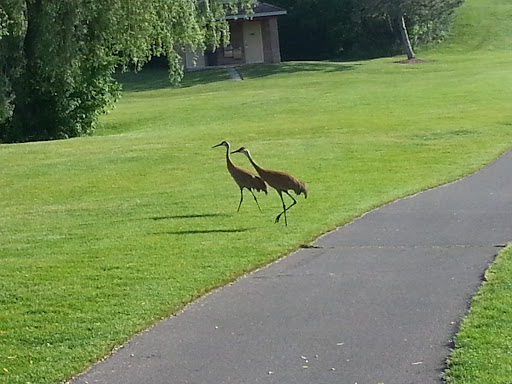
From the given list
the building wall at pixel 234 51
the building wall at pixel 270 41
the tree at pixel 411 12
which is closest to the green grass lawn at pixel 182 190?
the tree at pixel 411 12

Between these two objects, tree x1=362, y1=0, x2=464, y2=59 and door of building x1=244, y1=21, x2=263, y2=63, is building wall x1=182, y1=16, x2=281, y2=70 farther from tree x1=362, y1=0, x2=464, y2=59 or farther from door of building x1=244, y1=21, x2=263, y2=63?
tree x1=362, y1=0, x2=464, y2=59

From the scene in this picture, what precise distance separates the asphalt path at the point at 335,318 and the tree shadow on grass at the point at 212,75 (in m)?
36.5

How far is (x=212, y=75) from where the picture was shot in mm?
50219

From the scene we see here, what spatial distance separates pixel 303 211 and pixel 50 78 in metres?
14.8

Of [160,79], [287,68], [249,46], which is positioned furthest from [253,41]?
[160,79]

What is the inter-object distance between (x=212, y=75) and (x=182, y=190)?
115 feet

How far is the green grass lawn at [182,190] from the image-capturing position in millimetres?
8281

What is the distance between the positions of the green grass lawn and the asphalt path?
371 mm

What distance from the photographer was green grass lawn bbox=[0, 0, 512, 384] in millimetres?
8281

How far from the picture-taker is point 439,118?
88.2 ft

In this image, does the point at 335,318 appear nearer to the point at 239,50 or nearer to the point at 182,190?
the point at 182,190

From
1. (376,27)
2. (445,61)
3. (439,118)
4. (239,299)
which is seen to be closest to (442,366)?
(239,299)

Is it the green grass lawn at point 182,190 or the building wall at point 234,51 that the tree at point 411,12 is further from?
the green grass lawn at point 182,190

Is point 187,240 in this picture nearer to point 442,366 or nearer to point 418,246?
point 418,246
